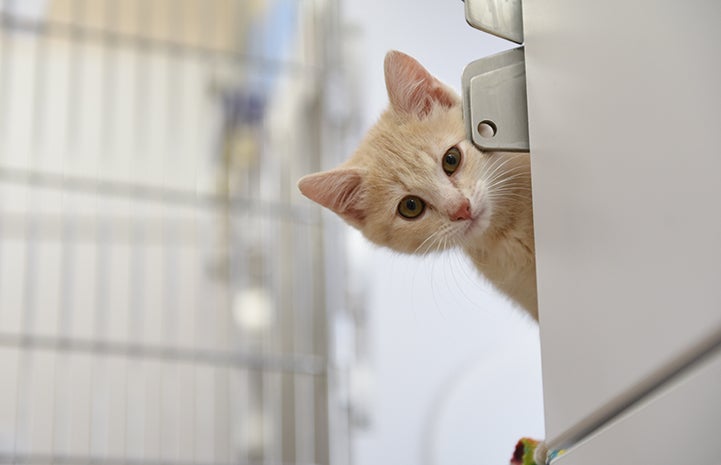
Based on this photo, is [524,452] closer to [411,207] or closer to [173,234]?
[411,207]

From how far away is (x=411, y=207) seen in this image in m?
0.79

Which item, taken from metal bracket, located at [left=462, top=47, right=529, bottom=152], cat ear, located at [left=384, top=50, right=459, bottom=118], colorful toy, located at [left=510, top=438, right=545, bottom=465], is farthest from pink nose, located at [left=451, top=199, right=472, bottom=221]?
metal bracket, located at [left=462, top=47, right=529, bottom=152]

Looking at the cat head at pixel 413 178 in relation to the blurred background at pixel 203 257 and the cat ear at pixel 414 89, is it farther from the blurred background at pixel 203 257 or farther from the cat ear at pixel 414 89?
the blurred background at pixel 203 257

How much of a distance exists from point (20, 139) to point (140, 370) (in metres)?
0.54

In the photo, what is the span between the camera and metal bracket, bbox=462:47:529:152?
13.3 inches

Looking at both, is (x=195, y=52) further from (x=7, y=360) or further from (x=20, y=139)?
(x=7, y=360)

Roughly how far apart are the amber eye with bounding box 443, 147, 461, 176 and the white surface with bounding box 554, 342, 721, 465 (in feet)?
1.61

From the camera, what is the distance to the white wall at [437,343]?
83cm

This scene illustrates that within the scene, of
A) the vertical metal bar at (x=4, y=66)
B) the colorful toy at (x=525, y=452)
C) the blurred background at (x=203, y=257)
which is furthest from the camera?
the vertical metal bar at (x=4, y=66)

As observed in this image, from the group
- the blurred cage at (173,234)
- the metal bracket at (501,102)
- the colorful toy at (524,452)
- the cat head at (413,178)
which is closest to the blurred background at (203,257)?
the blurred cage at (173,234)

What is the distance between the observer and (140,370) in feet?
5.22

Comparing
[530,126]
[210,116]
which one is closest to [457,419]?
[530,126]

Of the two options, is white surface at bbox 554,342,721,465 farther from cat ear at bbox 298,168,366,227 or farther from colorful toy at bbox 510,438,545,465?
cat ear at bbox 298,168,366,227

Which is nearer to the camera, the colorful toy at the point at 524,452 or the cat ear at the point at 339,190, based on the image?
the colorful toy at the point at 524,452
